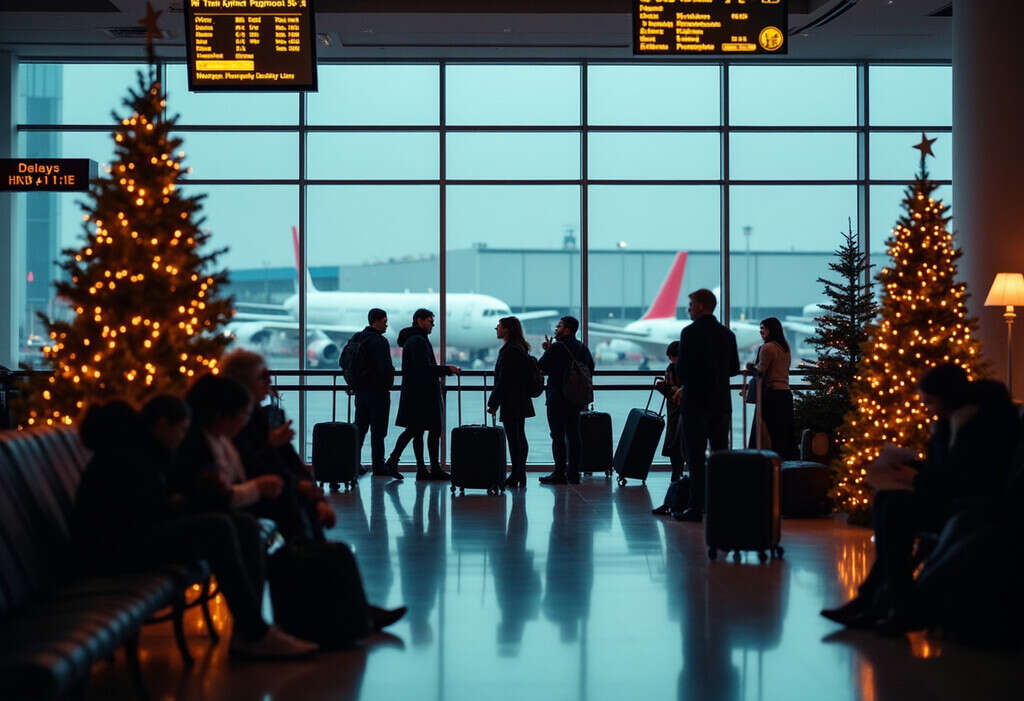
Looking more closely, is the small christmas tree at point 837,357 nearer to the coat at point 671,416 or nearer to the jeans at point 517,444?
the coat at point 671,416

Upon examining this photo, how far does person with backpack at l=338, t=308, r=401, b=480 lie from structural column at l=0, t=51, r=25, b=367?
14.0 feet

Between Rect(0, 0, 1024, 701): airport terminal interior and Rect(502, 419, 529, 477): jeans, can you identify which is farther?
Rect(502, 419, 529, 477): jeans

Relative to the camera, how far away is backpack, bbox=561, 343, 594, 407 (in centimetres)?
1197

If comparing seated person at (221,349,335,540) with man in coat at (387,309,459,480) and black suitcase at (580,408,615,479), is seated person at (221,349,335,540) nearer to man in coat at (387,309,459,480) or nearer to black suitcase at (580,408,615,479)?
man in coat at (387,309,459,480)

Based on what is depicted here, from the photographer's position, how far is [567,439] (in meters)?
12.4

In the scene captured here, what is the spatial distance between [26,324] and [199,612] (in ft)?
30.5

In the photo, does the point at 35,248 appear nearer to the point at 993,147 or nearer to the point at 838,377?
the point at 838,377

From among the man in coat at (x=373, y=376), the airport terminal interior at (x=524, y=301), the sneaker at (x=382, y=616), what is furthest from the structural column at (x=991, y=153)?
the sneaker at (x=382, y=616)

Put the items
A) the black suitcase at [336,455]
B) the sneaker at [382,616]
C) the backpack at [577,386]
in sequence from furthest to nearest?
1. the backpack at [577,386]
2. the black suitcase at [336,455]
3. the sneaker at [382,616]

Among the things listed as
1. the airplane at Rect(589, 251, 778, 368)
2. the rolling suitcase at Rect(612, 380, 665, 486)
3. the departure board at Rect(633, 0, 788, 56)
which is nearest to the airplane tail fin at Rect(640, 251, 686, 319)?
the airplane at Rect(589, 251, 778, 368)

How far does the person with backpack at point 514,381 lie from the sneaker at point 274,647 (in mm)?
6668

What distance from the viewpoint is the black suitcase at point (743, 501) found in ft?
24.4

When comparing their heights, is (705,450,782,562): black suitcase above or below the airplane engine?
below

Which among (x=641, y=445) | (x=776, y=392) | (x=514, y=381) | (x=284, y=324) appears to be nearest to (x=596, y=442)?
(x=641, y=445)
